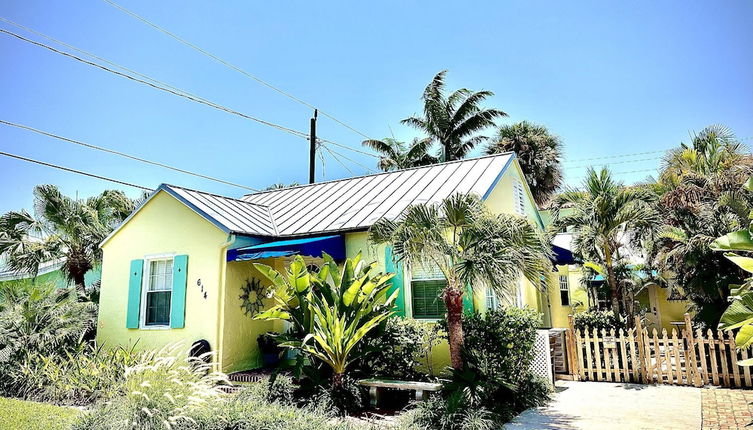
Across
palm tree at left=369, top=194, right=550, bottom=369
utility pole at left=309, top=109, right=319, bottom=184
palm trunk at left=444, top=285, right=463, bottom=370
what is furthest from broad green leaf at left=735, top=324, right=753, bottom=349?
utility pole at left=309, top=109, right=319, bottom=184

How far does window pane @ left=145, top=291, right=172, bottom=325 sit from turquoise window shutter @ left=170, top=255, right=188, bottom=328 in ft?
1.78

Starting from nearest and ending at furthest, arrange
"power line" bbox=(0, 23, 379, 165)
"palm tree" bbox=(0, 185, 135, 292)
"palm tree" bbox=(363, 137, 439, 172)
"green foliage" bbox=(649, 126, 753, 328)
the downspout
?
the downspout → "green foliage" bbox=(649, 126, 753, 328) → "power line" bbox=(0, 23, 379, 165) → "palm tree" bbox=(0, 185, 135, 292) → "palm tree" bbox=(363, 137, 439, 172)

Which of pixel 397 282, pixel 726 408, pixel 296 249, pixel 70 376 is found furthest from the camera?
pixel 397 282

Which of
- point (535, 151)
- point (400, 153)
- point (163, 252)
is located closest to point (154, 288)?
point (163, 252)

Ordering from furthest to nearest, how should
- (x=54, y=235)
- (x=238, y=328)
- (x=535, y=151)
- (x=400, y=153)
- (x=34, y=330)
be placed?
(x=400, y=153) → (x=535, y=151) → (x=54, y=235) → (x=34, y=330) → (x=238, y=328)

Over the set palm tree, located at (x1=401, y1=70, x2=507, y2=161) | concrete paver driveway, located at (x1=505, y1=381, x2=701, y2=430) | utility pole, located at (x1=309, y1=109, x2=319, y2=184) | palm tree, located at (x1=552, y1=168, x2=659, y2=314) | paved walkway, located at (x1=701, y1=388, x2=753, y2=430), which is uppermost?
palm tree, located at (x1=401, y1=70, x2=507, y2=161)

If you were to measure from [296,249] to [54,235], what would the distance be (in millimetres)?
10907

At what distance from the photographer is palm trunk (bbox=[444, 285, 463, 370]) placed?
8.13 meters

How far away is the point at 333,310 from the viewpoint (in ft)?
28.3

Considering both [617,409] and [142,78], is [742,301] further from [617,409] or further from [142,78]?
[142,78]

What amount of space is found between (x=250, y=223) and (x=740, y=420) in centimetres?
1055

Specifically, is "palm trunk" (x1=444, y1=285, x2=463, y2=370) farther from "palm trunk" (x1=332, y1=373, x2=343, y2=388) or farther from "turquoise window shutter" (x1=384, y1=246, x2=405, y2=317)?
"turquoise window shutter" (x1=384, y1=246, x2=405, y2=317)

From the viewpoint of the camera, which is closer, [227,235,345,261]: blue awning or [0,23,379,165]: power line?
[227,235,345,261]: blue awning

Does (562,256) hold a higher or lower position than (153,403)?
higher
